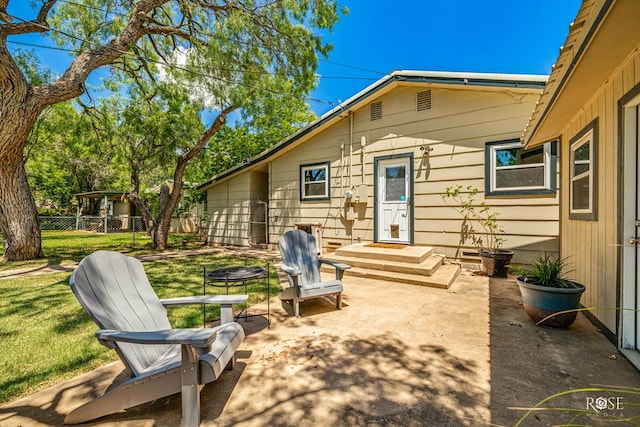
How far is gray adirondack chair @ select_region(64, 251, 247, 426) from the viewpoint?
5.63 ft

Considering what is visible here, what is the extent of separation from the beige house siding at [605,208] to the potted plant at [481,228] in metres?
1.60

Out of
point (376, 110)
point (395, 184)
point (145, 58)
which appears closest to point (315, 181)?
point (395, 184)

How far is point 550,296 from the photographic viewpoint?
→ 10.0 feet

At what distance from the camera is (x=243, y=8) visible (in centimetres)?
726

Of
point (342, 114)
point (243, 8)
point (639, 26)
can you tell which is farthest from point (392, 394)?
point (243, 8)

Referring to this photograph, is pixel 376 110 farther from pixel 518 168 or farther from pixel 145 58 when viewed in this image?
pixel 145 58

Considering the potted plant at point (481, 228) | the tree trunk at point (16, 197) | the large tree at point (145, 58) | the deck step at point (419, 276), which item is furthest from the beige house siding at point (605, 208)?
the tree trunk at point (16, 197)

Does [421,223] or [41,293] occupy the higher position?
[421,223]

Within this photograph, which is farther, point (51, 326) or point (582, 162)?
point (582, 162)

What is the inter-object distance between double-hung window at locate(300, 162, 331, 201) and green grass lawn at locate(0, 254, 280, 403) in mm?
3510

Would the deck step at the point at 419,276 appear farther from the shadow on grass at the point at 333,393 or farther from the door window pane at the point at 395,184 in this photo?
the shadow on grass at the point at 333,393

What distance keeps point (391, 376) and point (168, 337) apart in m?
1.68

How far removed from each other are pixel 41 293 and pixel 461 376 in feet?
19.6

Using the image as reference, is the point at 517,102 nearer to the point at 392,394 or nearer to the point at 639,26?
the point at 639,26
